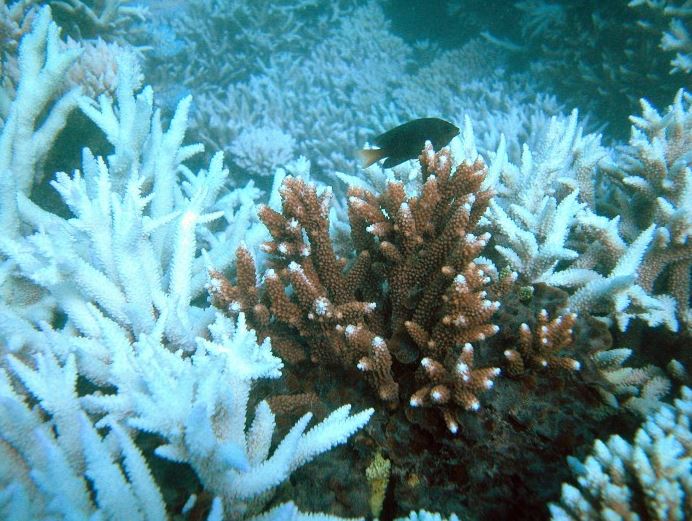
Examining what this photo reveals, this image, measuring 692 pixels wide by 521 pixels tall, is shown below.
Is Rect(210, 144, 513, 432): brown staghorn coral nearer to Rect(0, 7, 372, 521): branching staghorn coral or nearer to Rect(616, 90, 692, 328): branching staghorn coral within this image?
Rect(0, 7, 372, 521): branching staghorn coral

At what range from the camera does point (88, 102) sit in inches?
136

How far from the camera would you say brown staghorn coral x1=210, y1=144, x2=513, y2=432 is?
68.4 inches

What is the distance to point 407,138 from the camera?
270cm

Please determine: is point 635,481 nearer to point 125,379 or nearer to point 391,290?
point 391,290

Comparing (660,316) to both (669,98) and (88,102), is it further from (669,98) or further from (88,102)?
(669,98)

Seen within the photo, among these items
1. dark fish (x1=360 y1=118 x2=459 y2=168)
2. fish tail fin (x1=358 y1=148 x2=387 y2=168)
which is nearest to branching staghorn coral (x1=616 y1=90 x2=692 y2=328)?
dark fish (x1=360 y1=118 x2=459 y2=168)

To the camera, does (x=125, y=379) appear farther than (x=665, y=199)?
No

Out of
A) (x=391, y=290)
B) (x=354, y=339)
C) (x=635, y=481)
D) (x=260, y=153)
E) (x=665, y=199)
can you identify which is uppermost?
→ (x=665, y=199)

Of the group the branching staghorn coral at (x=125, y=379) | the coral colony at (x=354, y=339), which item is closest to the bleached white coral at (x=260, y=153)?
the coral colony at (x=354, y=339)

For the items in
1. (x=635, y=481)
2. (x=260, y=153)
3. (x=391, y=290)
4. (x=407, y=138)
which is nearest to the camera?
(x=635, y=481)

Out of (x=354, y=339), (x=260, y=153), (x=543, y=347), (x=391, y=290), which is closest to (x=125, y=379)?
(x=354, y=339)

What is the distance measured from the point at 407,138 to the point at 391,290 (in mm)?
1170

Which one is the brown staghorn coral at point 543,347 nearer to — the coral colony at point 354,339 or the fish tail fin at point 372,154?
the coral colony at point 354,339

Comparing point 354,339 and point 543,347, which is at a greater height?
point 543,347
